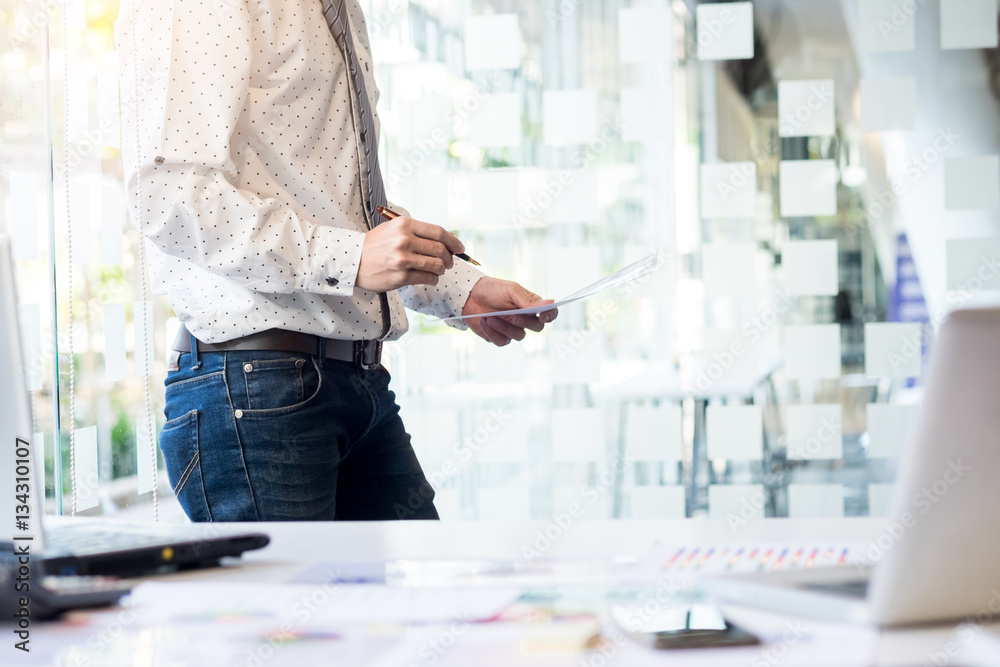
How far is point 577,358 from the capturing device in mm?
2822

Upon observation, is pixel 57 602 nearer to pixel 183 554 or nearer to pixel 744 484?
pixel 183 554

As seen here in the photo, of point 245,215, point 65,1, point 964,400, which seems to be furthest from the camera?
point 65,1

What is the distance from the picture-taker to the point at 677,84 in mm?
2779

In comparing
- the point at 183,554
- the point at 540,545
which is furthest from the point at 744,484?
the point at 183,554

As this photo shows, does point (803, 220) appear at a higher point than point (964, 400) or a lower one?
higher

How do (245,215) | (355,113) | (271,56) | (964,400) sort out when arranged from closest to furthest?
(964,400) < (245,215) < (271,56) < (355,113)

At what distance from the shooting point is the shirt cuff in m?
1.17

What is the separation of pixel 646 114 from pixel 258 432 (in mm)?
1903

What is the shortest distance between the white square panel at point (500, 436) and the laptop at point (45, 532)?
1.90 metres

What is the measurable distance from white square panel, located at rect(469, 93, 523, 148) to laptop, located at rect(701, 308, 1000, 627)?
231cm

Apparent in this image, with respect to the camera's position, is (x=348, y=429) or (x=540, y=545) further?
(x=348, y=429)

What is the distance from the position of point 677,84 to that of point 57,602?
2.47m

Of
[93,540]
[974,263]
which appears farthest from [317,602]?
[974,263]

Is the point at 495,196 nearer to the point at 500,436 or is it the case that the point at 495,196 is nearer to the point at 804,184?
the point at 500,436
